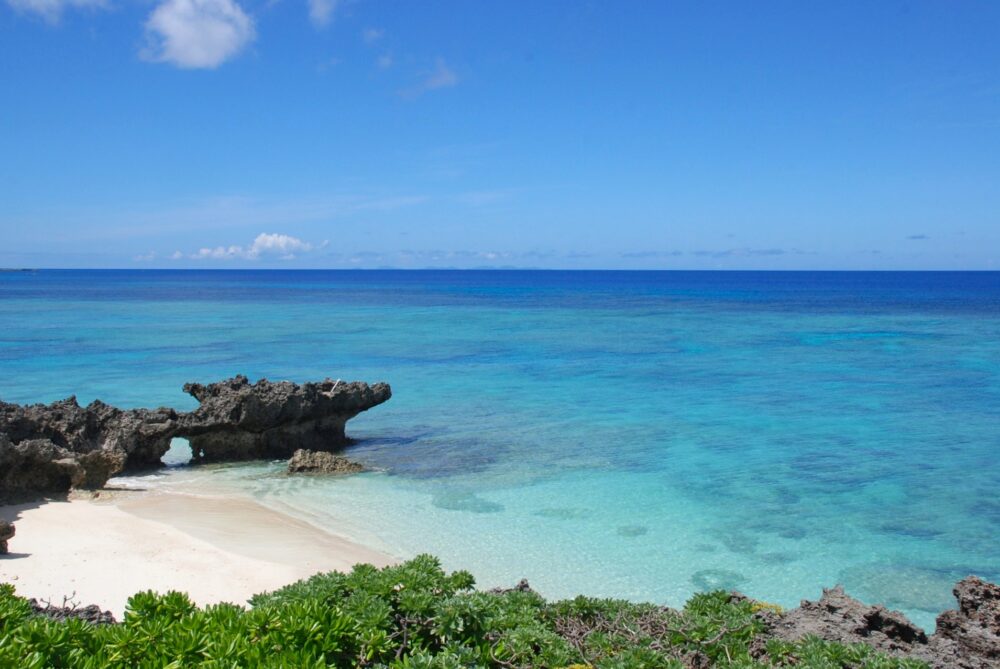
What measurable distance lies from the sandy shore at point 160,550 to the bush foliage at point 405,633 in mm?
4325

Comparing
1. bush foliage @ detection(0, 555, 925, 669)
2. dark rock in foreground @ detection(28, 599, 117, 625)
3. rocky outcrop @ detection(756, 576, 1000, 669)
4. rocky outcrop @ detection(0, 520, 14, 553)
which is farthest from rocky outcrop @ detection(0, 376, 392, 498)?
rocky outcrop @ detection(756, 576, 1000, 669)

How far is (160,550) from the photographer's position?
11398 millimetres

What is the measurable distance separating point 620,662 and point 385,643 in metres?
1.64

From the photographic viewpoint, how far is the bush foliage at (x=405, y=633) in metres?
4.74

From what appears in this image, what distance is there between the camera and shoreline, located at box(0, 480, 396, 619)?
9.99 m

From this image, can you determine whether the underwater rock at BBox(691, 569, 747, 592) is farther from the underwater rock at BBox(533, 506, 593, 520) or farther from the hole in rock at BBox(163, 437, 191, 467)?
the hole in rock at BBox(163, 437, 191, 467)

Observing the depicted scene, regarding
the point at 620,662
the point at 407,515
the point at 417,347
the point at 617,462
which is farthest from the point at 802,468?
the point at 417,347

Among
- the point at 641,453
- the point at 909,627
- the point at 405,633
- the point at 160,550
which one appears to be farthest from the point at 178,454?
the point at 909,627

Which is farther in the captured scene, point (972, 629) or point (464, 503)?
point (464, 503)

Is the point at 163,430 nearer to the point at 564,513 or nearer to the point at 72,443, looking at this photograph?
the point at 72,443

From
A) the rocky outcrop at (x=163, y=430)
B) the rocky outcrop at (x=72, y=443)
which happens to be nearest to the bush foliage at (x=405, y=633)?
the rocky outcrop at (x=72, y=443)

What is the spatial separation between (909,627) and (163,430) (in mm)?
14566

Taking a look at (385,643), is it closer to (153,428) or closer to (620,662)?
(620,662)

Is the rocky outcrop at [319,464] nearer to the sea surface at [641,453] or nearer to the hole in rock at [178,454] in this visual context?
the sea surface at [641,453]
